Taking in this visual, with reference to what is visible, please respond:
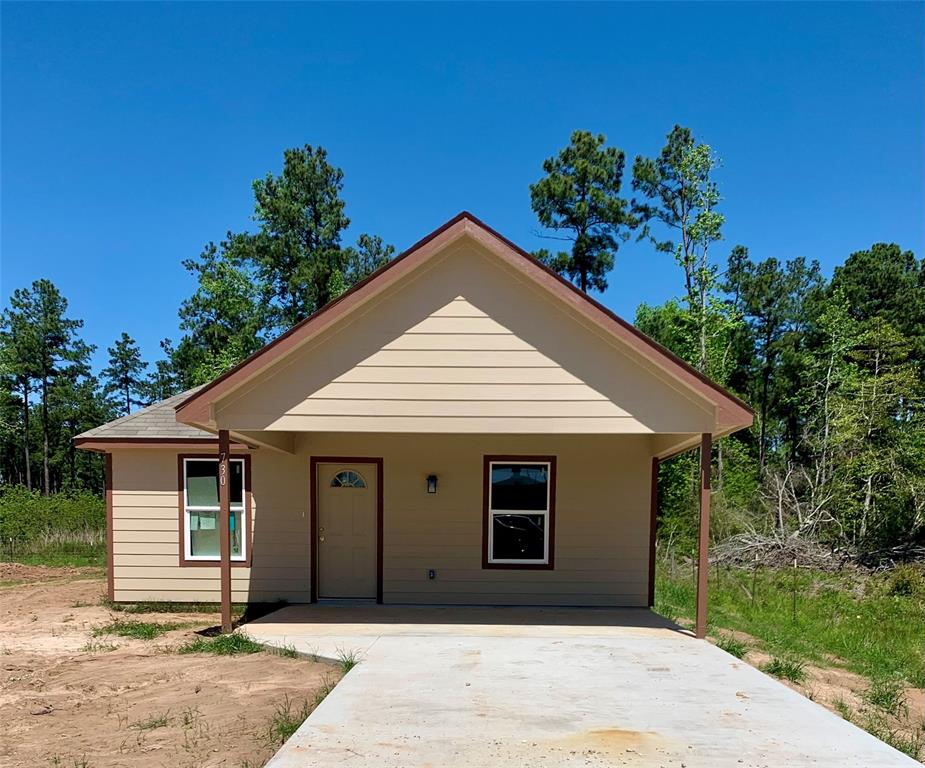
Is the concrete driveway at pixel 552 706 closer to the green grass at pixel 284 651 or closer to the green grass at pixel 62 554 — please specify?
the green grass at pixel 284 651

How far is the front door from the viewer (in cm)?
947

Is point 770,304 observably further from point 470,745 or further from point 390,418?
point 470,745

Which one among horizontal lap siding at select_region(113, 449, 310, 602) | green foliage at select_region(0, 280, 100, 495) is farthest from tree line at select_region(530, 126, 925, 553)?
green foliage at select_region(0, 280, 100, 495)

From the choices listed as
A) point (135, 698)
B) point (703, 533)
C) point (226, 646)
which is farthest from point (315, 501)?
point (703, 533)

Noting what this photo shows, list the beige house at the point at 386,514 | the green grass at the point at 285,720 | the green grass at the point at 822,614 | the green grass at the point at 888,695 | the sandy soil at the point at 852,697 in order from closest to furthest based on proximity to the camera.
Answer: the green grass at the point at 285,720 < the sandy soil at the point at 852,697 < the green grass at the point at 888,695 < the green grass at the point at 822,614 < the beige house at the point at 386,514

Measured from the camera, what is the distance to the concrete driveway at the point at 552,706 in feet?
13.3

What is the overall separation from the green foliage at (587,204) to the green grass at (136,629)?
2251cm

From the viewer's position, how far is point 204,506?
9.81 metres

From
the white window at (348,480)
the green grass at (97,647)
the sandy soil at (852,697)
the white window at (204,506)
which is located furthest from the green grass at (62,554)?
the sandy soil at (852,697)

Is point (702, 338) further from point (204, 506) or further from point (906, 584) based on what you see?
point (204, 506)

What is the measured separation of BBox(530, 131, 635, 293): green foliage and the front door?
20086mm

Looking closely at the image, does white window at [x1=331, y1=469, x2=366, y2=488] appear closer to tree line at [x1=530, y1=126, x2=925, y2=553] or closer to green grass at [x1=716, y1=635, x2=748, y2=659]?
green grass at [x1=716, y1=635, x2=748, y2=659]

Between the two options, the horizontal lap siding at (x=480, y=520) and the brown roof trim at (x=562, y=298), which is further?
the horizontal lap siding at (x=480, y=520)

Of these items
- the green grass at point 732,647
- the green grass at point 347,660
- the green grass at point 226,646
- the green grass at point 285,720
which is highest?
the green grass at point 285,720
